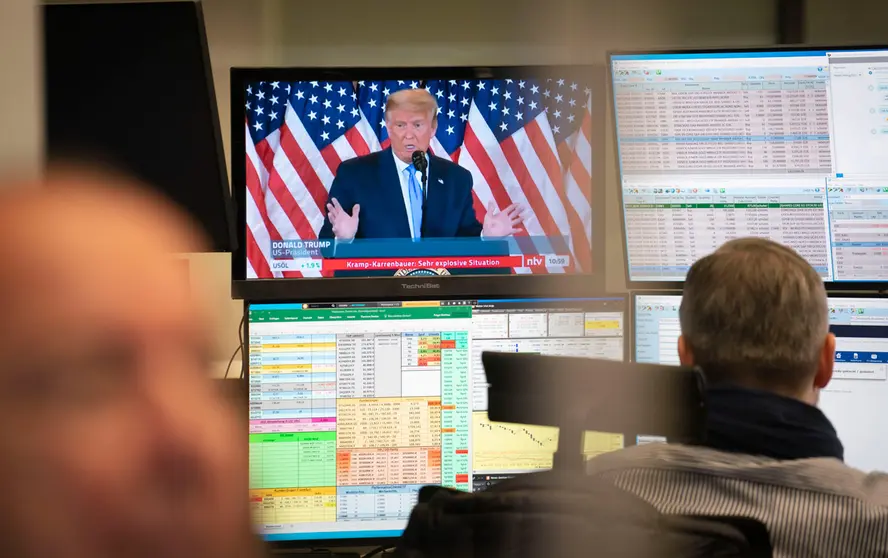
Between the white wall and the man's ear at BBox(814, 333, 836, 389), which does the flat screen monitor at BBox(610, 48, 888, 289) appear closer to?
the man's ear at BBox(814, 333, 836, 389)

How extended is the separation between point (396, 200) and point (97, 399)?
1267 mm

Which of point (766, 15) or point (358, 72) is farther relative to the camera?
point (766, 15)

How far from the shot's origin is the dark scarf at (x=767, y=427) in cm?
91

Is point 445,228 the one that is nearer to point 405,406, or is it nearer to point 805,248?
point 405,406

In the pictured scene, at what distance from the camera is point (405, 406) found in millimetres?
1466

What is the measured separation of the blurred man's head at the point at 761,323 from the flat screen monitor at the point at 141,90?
0.71 metres

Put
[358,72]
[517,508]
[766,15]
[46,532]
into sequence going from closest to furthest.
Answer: [46,532] < [517,508] < [358,72] < [766,15]

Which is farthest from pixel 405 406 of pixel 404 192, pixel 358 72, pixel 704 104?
pixel 704 104

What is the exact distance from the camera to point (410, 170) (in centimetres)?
148

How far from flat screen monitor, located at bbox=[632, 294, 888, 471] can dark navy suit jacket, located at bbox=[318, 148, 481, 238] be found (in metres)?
0.72

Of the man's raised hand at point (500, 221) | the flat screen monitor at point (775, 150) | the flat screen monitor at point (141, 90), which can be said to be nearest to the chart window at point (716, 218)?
the flat screen monitor at point (775, 150)

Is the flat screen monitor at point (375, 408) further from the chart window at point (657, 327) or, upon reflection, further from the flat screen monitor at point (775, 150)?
the flat screen monitor at point (775, 150)

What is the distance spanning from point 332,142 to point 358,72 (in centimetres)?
14

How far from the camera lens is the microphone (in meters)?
1.47
